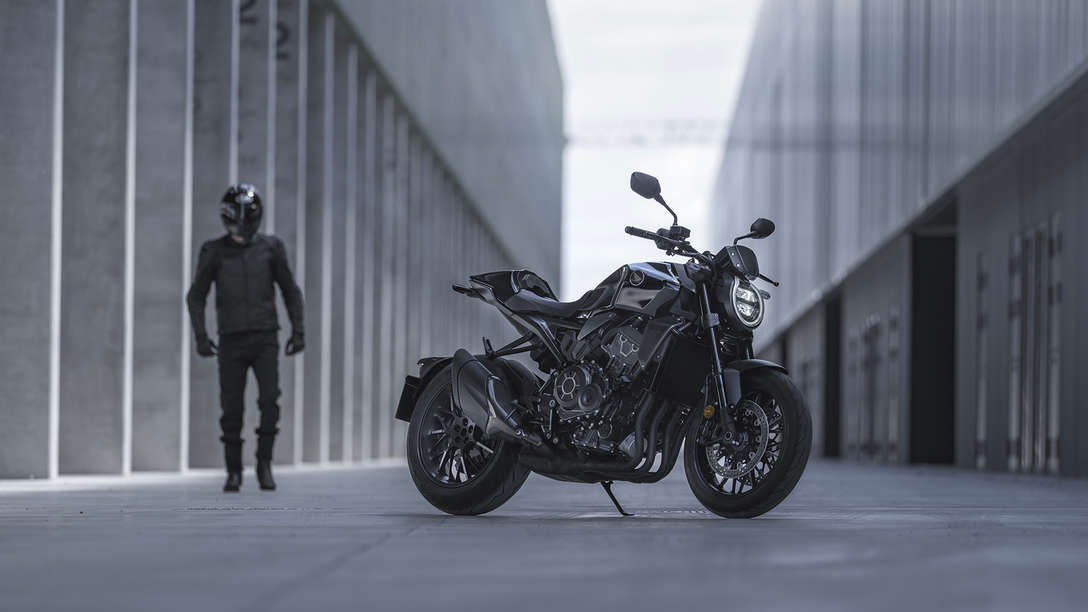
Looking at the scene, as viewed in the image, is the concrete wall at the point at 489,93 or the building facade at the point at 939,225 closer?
the building facade at the point at 939,225

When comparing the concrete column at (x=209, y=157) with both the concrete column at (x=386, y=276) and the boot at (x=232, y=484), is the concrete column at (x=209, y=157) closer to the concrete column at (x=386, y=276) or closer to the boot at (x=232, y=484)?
the boot at (x=232, y=484)

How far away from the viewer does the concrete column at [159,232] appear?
40.5ft

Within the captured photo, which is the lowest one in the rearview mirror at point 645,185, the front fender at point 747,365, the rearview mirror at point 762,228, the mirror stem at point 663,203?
the front fender at point 747,365

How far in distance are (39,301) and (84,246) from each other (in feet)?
3.91

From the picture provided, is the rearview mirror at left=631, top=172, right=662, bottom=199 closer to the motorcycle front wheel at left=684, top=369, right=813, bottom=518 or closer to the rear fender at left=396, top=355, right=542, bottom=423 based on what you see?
the motorcycle front wheel at left=684, top=369, right=813, bottom=518

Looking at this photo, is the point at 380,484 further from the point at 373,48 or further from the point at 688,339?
the point at 373,48

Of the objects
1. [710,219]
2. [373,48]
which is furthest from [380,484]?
[710,219]

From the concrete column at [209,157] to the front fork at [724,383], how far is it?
8.09 metres

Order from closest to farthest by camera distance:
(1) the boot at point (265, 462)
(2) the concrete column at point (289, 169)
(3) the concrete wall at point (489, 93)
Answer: (1) the boot at point (265, 462), (2) the concrete column at point (289, 169), (3) the concrete wall at point (489, 93)

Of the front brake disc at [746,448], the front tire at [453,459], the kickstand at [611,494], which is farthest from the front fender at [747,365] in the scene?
the front tire at [453,459]

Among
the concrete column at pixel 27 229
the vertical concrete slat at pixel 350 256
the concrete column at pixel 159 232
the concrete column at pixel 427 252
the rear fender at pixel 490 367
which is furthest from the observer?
the concrete column at pixel 427 252

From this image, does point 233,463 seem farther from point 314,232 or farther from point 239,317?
point 314,232

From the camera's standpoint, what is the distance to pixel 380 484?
1126 centimetres

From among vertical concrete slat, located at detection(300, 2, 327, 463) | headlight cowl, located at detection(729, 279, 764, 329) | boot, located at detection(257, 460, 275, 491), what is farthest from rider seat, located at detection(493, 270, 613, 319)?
vertical concrete slat, located at detection(300, 2, 327, 463)
